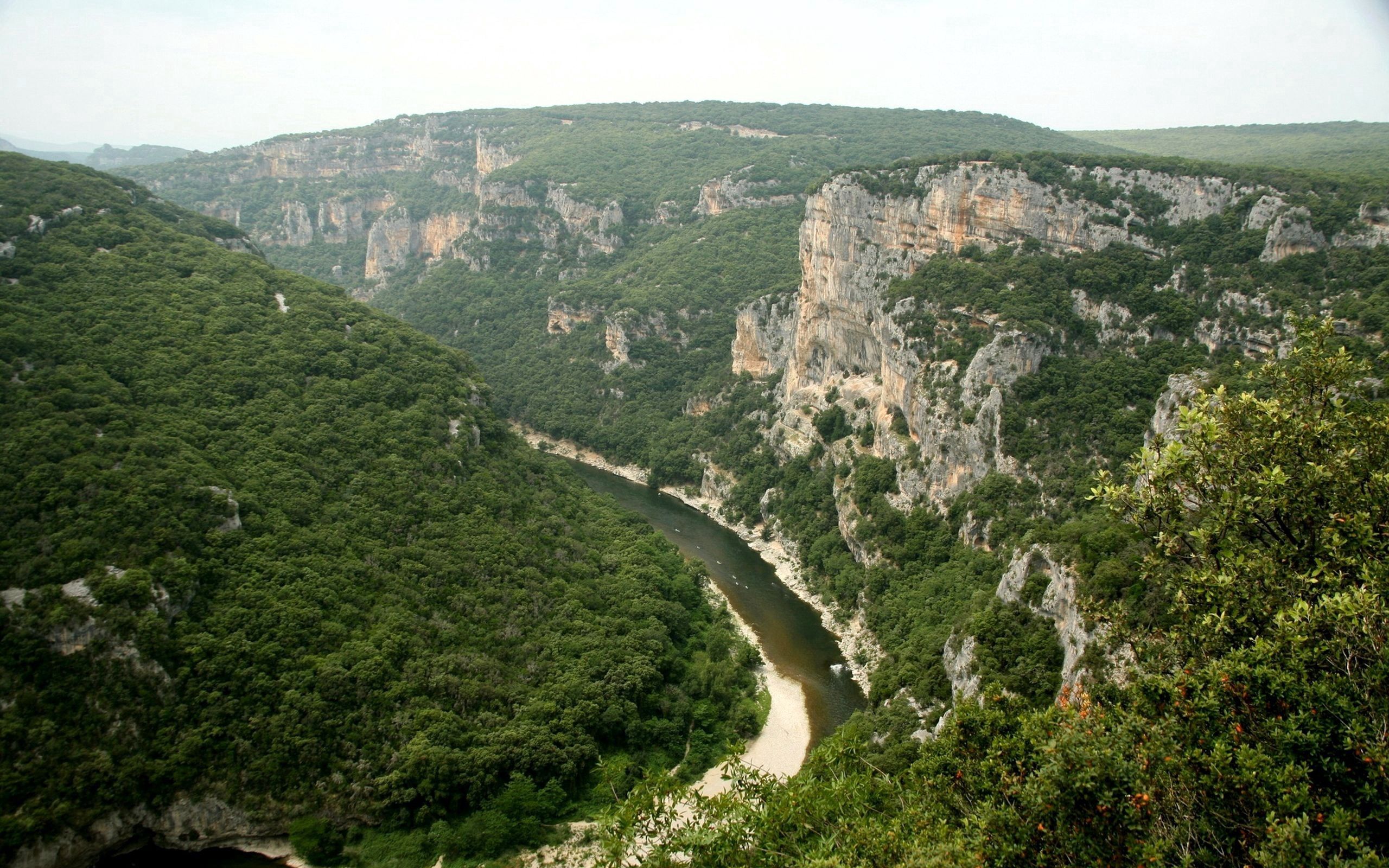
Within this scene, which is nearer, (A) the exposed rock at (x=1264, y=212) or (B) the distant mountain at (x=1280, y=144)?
(A) the exposed rock at (x=1264, y=212)

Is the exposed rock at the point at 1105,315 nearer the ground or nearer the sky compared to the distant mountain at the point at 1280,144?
nearer the ground

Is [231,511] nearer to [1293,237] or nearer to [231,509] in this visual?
[231,509]

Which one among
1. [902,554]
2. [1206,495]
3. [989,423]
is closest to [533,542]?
[902,554]

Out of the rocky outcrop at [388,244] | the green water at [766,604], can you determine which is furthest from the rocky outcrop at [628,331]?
the rocky outcrop at [388,244]

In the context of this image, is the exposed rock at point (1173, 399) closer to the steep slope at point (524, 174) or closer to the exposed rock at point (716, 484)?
the exposed rock at point (716, 484)

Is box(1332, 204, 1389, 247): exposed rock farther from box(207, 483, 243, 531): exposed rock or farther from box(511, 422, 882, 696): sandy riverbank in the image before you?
box(207, 483, 243, 531): exposed rock
